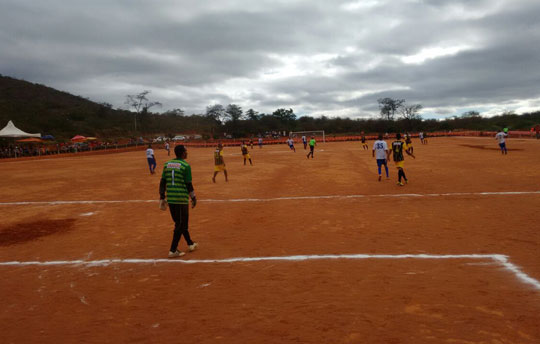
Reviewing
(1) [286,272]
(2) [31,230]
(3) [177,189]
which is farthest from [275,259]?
(2) [31,230]

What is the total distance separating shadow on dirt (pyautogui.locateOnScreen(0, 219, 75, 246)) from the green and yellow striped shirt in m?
4.37

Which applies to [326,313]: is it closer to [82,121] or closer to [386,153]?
[386,153]

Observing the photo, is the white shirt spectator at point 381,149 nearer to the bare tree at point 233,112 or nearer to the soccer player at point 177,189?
the soccer player at point 177,189

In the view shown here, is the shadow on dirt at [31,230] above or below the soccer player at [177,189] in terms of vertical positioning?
below

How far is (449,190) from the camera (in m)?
10.9

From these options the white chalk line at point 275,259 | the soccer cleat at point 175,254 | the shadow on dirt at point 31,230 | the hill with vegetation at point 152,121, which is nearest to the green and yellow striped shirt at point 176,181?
the soccer cleat at point 175,254

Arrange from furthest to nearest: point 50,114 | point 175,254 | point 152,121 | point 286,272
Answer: point 152,121, point 50,114, point 175,254, point 286,272

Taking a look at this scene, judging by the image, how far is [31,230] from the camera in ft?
27.3

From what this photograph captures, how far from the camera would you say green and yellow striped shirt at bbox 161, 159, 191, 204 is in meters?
5.74

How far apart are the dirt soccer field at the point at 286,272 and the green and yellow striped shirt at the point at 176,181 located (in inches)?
44.9

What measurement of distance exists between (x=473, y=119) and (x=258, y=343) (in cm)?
9504

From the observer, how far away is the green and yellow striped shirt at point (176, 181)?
5.74 m

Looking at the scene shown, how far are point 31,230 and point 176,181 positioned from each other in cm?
549

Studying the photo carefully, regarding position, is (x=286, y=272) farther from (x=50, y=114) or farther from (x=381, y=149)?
(x=50, y=114)
